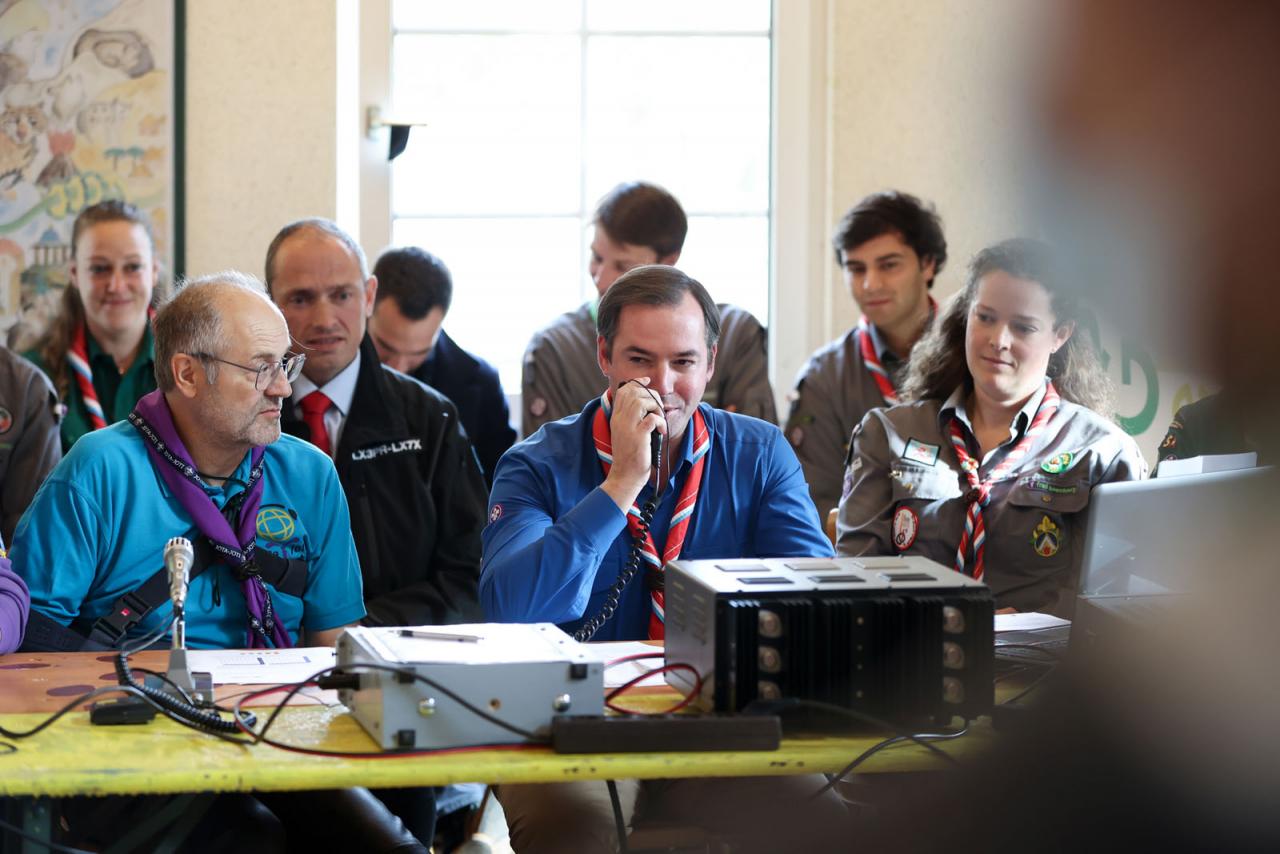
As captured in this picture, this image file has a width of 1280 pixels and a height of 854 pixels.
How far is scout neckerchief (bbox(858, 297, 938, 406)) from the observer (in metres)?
4.00

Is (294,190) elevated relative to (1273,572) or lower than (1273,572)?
elevated

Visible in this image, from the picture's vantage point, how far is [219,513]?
8.32ft

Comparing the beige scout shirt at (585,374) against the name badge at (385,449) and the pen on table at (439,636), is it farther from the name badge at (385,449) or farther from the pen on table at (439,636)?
the pen on table at (439,636)

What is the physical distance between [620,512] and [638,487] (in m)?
0.06

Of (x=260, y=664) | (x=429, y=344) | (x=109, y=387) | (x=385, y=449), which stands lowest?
(x=260, y=664)

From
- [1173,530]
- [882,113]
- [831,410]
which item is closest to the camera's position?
[1173,530]

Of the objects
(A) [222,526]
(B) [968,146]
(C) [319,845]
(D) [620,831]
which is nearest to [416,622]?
(A) [222,526]

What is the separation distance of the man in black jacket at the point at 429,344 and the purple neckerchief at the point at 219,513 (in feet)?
5.13

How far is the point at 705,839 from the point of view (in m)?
1.98

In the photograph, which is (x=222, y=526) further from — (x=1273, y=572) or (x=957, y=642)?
Answer: (x=1273, y=572)

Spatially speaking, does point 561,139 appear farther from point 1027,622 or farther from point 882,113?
point 1027,622

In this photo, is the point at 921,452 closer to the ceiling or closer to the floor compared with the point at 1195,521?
closer to the floor

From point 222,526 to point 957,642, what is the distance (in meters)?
1.34

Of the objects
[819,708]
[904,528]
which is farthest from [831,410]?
[819,708]
